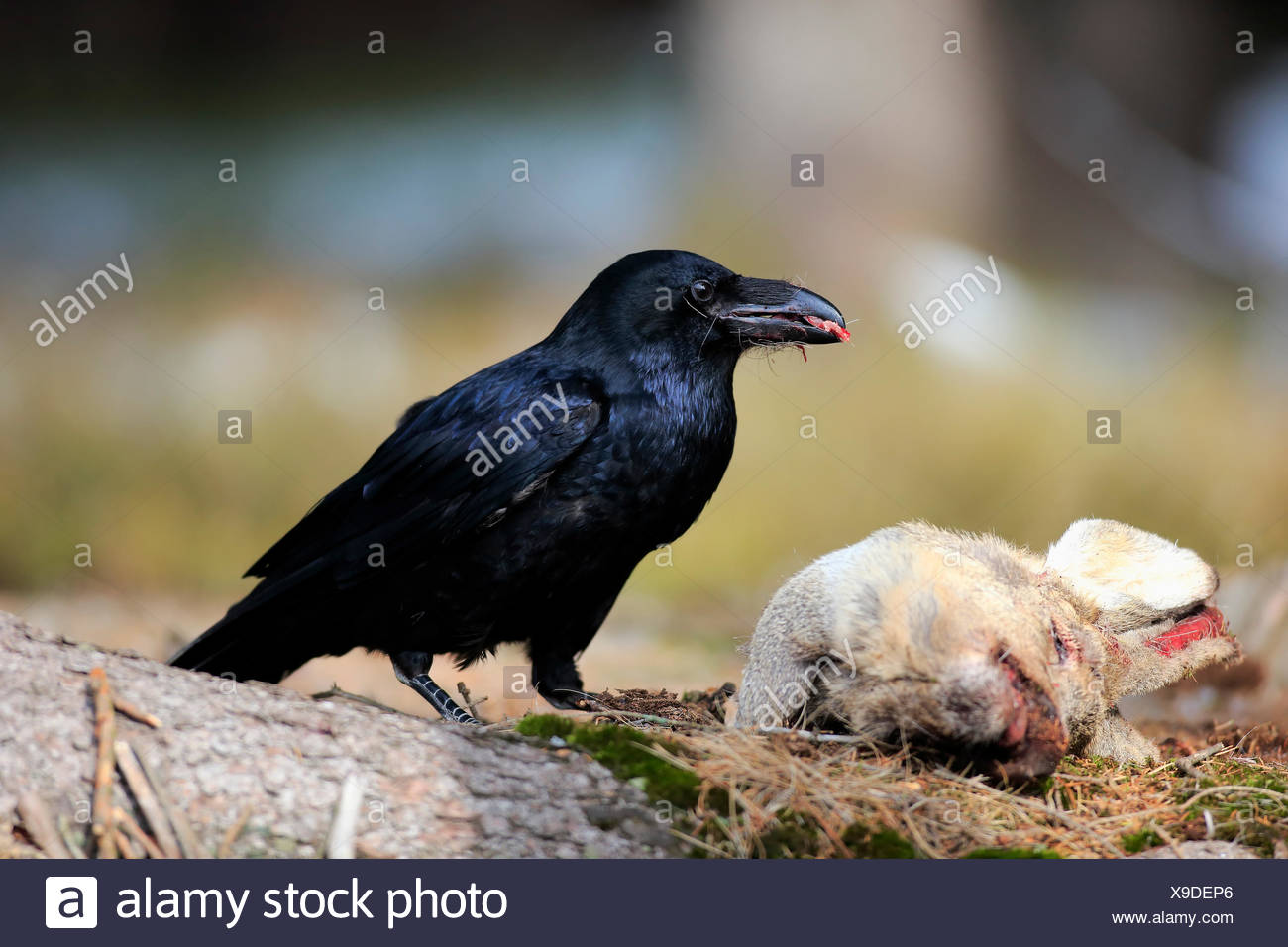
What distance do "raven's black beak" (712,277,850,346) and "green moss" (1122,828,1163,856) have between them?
1727 millimetres

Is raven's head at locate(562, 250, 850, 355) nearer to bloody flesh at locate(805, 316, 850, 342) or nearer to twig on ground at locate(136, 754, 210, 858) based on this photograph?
bloody flesh at locate(805, 316, 850, 342)

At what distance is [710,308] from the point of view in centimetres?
373

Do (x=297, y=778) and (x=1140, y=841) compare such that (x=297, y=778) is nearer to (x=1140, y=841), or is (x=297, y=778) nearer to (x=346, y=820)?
(x=346, y=820)

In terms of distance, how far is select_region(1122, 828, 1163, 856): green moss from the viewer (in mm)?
2527

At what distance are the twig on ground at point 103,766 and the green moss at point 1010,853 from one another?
67.7 inches

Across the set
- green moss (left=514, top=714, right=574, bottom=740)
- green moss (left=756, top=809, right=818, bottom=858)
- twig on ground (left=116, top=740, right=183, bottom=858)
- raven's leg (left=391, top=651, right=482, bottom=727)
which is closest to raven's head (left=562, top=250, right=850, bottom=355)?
raven's leg (left=391, top=651, right=482, bottom=727)

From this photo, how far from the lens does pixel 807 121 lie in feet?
21.4

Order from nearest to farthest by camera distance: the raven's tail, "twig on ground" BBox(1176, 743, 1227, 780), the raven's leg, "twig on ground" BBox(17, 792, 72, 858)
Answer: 1. "twig on ground" BBox(17, 792, 72, 858)
2. "twig on ground" BBox(1176, 743, 1227, 780)
3. the raven's leg
4. the raven's tail

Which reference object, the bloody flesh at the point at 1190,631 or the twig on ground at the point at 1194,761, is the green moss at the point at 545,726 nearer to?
the twig on ground at the point at 1194,761

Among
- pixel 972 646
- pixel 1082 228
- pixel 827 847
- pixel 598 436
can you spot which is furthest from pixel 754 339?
pixel 1082 228

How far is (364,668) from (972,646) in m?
4.56

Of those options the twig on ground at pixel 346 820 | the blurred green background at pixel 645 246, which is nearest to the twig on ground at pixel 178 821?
the twig on ground at pixel 346 820

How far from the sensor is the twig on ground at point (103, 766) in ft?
7.18

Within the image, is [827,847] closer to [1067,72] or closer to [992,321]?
[992,321]
